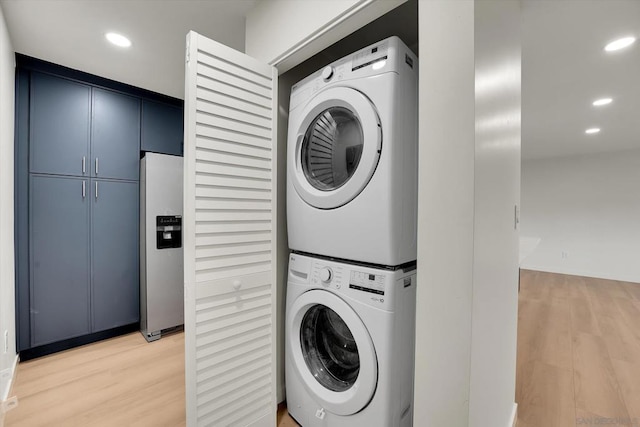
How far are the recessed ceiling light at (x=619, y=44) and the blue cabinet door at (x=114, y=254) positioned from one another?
3670 millimetres

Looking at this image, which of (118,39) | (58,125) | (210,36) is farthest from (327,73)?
(58,125)

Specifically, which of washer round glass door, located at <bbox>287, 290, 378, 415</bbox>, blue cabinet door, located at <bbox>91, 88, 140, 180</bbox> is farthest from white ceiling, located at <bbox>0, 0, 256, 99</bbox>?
washer round glass door, located at <bbox>287, 290, 378, 415</bbox>

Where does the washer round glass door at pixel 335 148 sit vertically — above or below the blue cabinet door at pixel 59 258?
above

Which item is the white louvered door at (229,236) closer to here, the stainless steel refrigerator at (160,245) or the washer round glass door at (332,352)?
the washer round glass door at (332,352)

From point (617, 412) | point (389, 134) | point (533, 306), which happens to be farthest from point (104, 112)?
point (533, 306)

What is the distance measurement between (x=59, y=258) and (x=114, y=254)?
34 cm

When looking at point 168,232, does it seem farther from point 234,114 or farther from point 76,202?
point 234,114

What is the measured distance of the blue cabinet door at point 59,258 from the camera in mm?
1982

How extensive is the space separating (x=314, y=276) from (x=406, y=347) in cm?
47

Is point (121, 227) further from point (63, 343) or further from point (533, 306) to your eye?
point (533, 306)

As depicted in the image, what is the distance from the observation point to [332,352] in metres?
1.33

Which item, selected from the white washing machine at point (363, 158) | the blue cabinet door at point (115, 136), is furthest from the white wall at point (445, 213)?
the blue cabinet door at point (115, 136)

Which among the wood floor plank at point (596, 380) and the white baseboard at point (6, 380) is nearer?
the white baseboard at point (6, 380)

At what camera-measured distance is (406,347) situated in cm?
104
